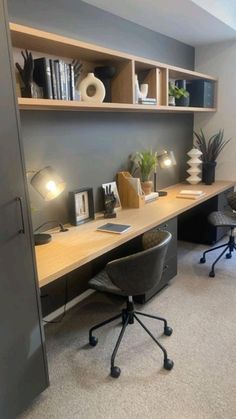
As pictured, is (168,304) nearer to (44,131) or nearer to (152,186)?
(152,186)

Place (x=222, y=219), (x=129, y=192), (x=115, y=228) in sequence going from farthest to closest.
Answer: (x=222, y=219), (x=129, y=192), (x=115, y=228)

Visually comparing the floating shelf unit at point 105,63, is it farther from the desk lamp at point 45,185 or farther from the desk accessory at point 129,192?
the desk accessory at point 129,192

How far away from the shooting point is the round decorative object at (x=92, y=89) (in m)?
2.36

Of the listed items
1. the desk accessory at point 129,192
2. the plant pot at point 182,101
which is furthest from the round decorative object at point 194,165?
the desk accessory at point 129,192

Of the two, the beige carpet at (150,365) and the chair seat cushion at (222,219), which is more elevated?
the chair seat cushion at (222,219)

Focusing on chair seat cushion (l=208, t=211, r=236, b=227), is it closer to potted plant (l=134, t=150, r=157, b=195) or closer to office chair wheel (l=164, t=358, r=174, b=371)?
potted plant (l=134, t=150, r=157, b=195)

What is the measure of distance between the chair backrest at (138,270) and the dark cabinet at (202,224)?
1.93m

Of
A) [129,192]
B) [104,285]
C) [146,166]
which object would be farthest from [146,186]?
[104,285]

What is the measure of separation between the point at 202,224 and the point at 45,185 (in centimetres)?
237

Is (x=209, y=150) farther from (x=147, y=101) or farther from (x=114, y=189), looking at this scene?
(x=114, y=189)

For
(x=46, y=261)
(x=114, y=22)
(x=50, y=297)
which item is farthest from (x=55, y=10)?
(x=50, y=297)

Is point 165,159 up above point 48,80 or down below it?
below

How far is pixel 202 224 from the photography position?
3.95m

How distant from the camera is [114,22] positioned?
2.80m
